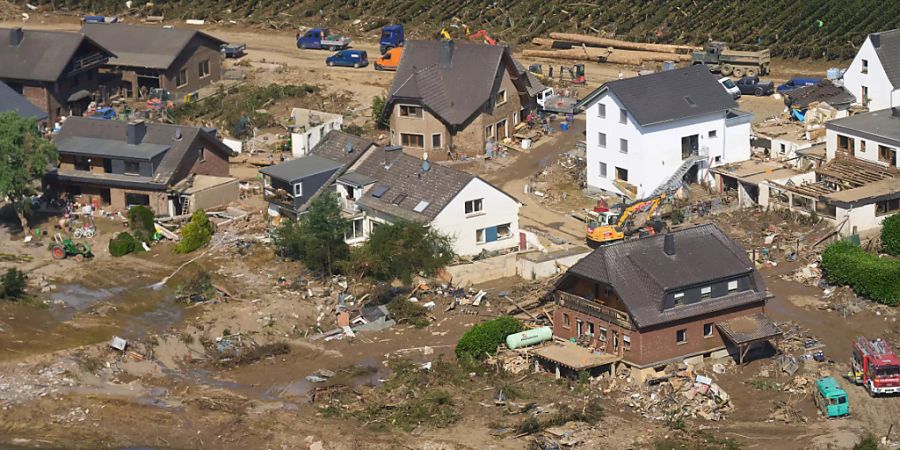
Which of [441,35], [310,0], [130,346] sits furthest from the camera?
[310,0]

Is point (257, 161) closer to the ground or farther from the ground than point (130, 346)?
farther from the ground

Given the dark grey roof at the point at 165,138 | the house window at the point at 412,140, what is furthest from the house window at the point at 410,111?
the dark grey roof at the point at 165,138

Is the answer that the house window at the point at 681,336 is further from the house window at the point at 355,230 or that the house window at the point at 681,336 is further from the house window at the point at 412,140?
the house window at the point at 412,140

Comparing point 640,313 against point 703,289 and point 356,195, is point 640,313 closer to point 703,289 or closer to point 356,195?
point 703,289

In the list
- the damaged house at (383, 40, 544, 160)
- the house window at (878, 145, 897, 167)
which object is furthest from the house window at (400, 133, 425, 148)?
the house window at (878, 145, 897, 167)

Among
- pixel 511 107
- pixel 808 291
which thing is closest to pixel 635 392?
pixel 808 291

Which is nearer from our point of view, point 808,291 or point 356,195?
point 808,291

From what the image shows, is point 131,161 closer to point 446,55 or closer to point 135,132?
point 135,132

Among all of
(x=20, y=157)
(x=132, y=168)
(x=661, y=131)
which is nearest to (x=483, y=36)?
(x=661, y=131)
